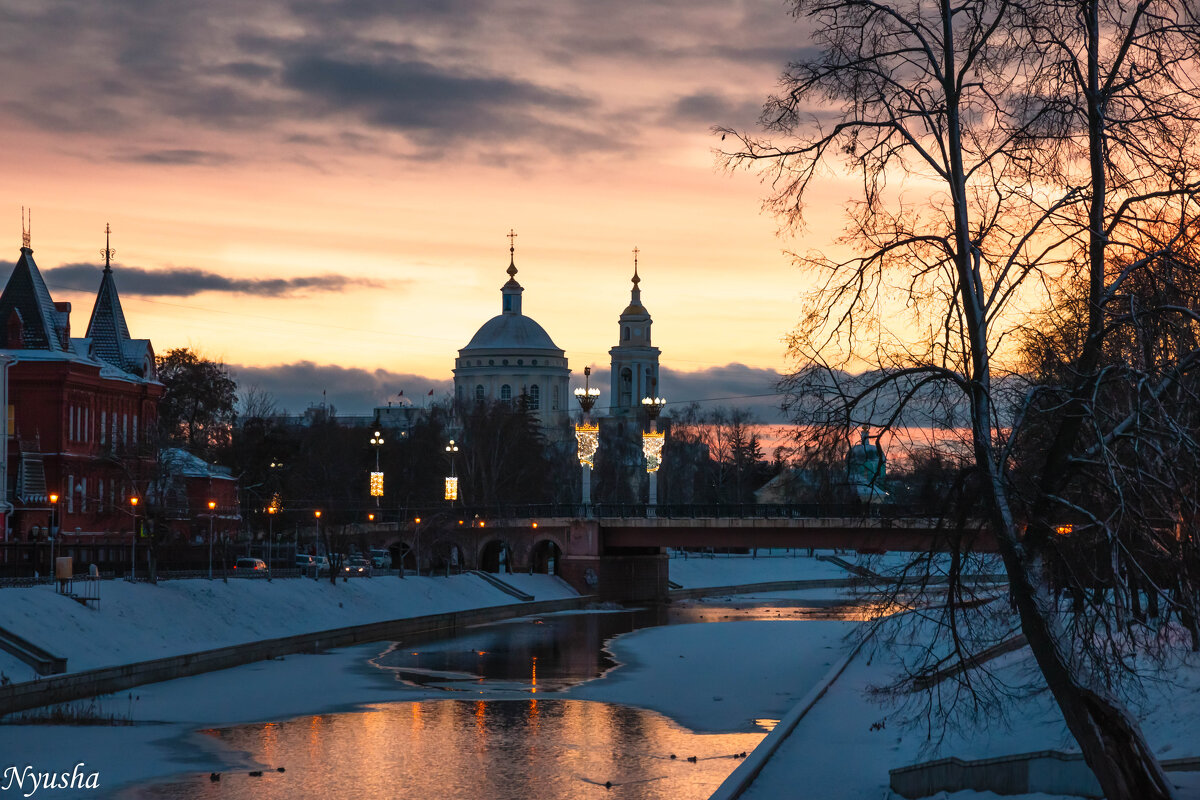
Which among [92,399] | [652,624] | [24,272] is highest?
[24,272]

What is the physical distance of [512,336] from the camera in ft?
615

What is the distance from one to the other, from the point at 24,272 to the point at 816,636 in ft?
134

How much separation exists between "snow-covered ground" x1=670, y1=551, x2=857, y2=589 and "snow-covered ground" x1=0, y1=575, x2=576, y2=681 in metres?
33.7

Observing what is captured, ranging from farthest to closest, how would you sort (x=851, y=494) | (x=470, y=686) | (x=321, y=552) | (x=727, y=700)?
(x=321, y=552) → (x=470, y=686) → (x=727, y=700) → (x=851, y=494)

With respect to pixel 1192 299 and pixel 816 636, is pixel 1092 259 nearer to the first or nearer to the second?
pixel 1192 299

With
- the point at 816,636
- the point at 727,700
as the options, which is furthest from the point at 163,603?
the point at 816,636

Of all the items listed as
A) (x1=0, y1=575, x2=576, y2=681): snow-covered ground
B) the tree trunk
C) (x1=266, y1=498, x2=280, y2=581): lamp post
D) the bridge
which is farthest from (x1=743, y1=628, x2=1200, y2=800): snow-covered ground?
the bridge

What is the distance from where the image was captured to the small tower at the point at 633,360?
593 ft

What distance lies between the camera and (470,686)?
38.4m

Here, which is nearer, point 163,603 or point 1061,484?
point 1061,484

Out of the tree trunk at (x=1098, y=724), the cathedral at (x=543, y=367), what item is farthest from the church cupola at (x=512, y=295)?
the tree trunk at (x=1098, y=724)

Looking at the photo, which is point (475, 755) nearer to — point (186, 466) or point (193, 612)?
point (193, 612)

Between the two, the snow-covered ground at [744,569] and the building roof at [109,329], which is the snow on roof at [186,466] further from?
the snow-covered ground at [744,569]

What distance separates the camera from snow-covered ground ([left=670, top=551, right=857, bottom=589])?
101369 mm
